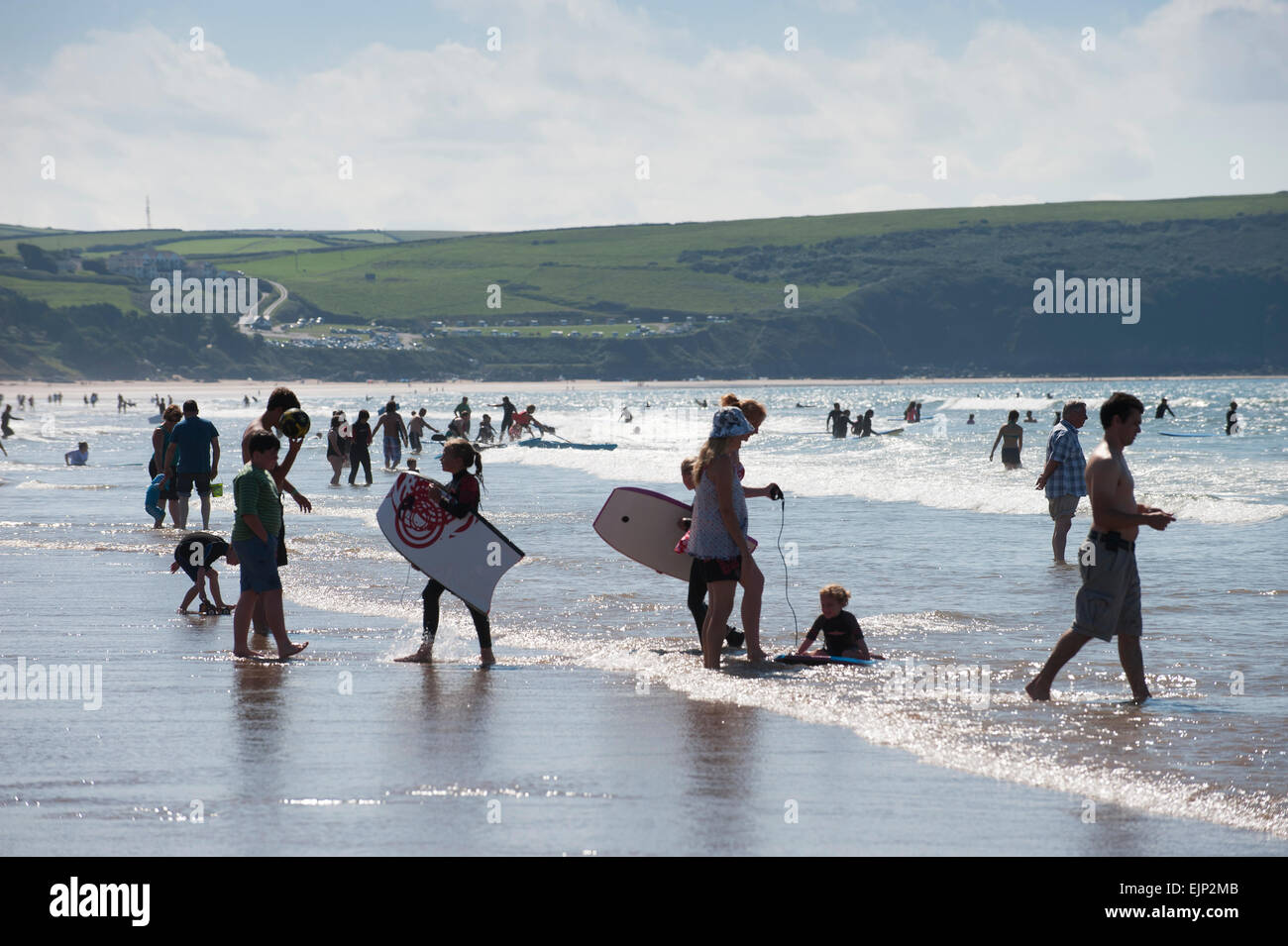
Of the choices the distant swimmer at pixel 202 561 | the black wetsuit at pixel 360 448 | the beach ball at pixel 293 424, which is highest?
the beach ball at pixel 293 424

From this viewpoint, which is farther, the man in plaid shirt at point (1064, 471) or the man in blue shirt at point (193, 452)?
the man in blue shirt at point (193, 452)

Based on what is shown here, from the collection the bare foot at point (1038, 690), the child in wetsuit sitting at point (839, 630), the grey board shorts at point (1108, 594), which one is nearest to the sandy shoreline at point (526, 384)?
the child in wetsuit sitting at point (839, 630)

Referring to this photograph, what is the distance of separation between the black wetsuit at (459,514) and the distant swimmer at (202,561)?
7.83 feet

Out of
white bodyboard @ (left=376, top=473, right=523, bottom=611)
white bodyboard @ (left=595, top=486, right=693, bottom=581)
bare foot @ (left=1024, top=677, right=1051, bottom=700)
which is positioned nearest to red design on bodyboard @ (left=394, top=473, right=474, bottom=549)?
white bodyboard @ (left=376, top=473, right=523, bottom=611)

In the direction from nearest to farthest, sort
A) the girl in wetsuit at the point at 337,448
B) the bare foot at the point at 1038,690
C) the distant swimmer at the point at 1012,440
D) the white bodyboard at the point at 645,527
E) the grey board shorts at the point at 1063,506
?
the bare foot at the point at 1038,690 → the white bodyboard at the point at 645,527 → the grey board shorts at the point at 1063,506 → the girl in wetsuit at the point at 337,448 → the distant swimmer at the point at 1012,440

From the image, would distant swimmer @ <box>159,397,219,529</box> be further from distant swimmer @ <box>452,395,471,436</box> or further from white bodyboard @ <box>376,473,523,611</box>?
distant swimmer @ <box>452,395,471,436</box>

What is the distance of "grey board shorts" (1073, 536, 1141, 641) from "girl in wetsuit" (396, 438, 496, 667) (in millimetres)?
3704

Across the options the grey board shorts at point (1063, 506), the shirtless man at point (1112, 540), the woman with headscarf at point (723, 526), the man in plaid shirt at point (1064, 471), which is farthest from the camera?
the grey board shorts at point (1063, 506)

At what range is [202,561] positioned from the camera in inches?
428

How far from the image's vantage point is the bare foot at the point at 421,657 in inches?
356

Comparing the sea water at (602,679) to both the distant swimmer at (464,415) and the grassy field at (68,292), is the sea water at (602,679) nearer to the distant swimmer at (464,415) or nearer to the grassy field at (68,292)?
the distant swimmer at (464,415)

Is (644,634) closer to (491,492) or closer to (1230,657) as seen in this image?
(1230,657)

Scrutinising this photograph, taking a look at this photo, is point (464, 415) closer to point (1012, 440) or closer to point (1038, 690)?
point (1012, 440)

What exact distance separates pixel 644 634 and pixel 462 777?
4.42m
